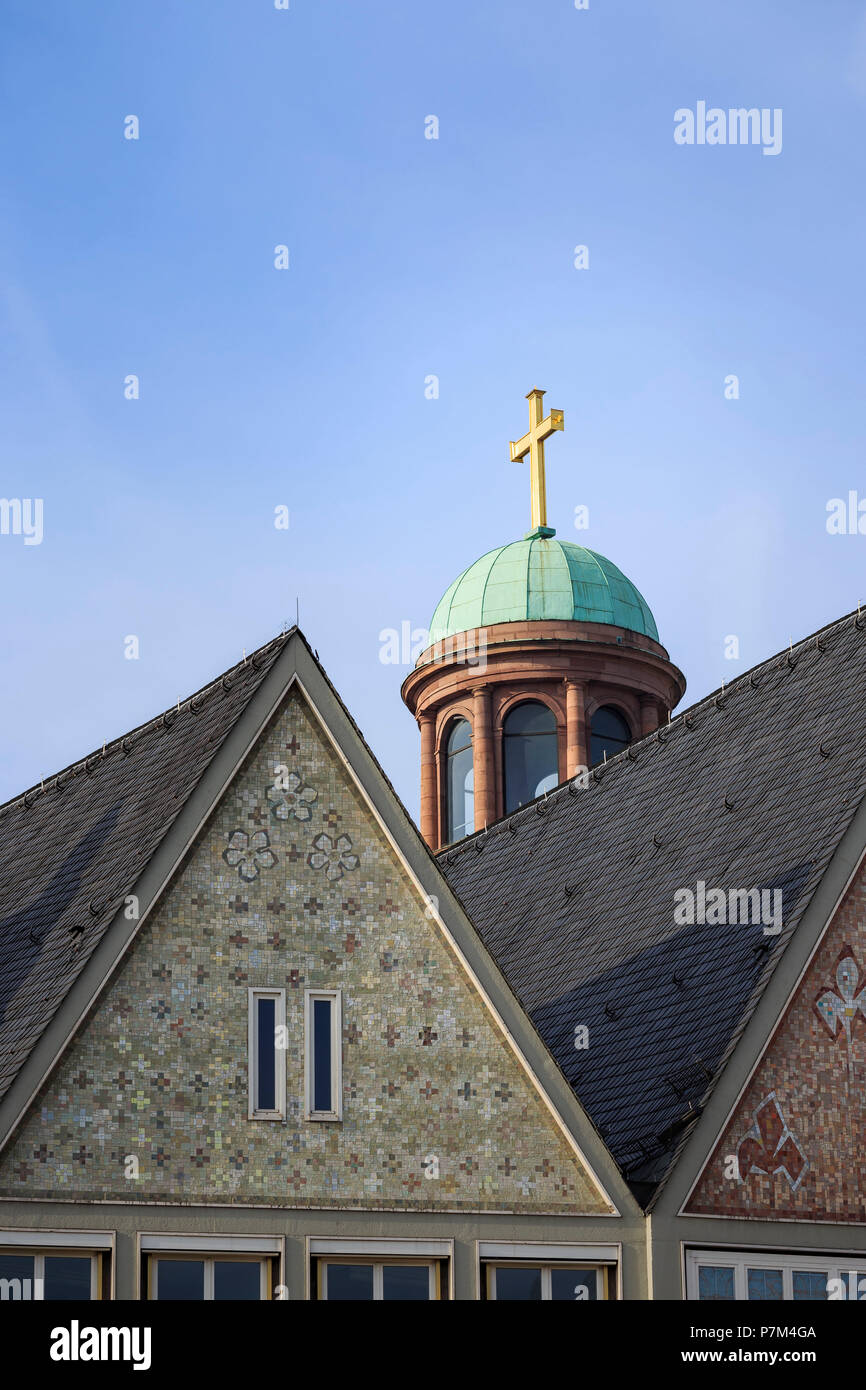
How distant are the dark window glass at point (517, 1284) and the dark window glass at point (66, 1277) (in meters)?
4.41

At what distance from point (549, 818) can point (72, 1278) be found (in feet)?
54.4

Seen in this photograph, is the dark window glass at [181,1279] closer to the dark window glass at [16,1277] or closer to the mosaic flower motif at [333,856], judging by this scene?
the dark window glass at [16,1277]

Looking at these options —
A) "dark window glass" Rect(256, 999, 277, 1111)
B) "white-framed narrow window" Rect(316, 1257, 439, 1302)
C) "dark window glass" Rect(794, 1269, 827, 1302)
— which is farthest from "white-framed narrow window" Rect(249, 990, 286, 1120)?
"dark window glass" Rect(794, 1269, 827, 1302)

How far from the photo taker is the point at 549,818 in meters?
42.1

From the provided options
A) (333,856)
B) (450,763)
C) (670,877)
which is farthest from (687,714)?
(450,763)

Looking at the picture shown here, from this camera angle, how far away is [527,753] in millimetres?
56969

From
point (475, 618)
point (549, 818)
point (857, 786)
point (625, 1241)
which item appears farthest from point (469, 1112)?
point (475, 618)

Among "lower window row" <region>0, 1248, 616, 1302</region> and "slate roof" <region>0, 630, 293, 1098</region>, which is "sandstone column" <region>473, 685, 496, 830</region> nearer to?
"slate roof" <region>0, 630, 293, 1098</region>

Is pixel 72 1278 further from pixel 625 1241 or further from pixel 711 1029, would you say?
pixel 711 1029

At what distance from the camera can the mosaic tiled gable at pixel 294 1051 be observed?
27203 mm

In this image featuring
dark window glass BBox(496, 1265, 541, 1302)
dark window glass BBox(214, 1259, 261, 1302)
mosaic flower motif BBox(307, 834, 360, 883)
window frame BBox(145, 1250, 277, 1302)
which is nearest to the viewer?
window frame BBox(145, 1250, 277, 1302)

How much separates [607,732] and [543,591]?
3.25 metres

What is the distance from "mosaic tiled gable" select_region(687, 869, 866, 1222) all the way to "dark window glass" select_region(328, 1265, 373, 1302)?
3.66 m

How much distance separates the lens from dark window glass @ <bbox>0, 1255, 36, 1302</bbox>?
87.0ft
